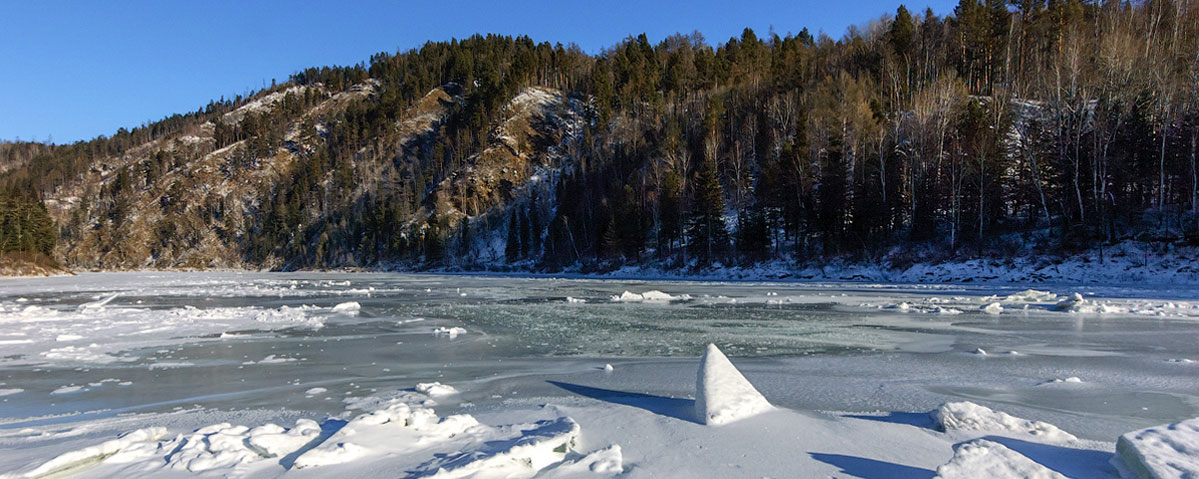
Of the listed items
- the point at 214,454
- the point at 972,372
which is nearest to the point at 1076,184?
the point at 972,372

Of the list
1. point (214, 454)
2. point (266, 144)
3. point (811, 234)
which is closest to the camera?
Result: point (214, 454)

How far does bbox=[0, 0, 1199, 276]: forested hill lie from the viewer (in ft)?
110

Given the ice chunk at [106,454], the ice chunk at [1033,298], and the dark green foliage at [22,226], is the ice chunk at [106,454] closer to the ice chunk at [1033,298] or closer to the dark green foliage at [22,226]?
the ice chunk at [1033,298]

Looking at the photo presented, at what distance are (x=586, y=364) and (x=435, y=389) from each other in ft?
9.39

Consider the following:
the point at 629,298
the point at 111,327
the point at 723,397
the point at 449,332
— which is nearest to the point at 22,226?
Answer: the point at 111,327

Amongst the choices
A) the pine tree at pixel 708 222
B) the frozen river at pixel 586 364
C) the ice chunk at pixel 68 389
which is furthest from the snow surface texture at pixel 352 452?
the pine tree at pixel 708 222

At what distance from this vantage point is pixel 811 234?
4384 cm

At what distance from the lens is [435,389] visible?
6.93 m

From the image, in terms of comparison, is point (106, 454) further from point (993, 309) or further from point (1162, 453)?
point (993, 309)

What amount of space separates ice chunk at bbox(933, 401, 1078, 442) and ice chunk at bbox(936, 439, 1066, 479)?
0.90 metres

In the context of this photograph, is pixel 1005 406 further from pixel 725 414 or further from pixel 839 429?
pixel 725 414

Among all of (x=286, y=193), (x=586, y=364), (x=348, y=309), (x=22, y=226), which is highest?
Result: (x=286, y=193)

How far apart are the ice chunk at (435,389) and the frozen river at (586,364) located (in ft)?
0.62

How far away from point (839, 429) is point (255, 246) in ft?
381
